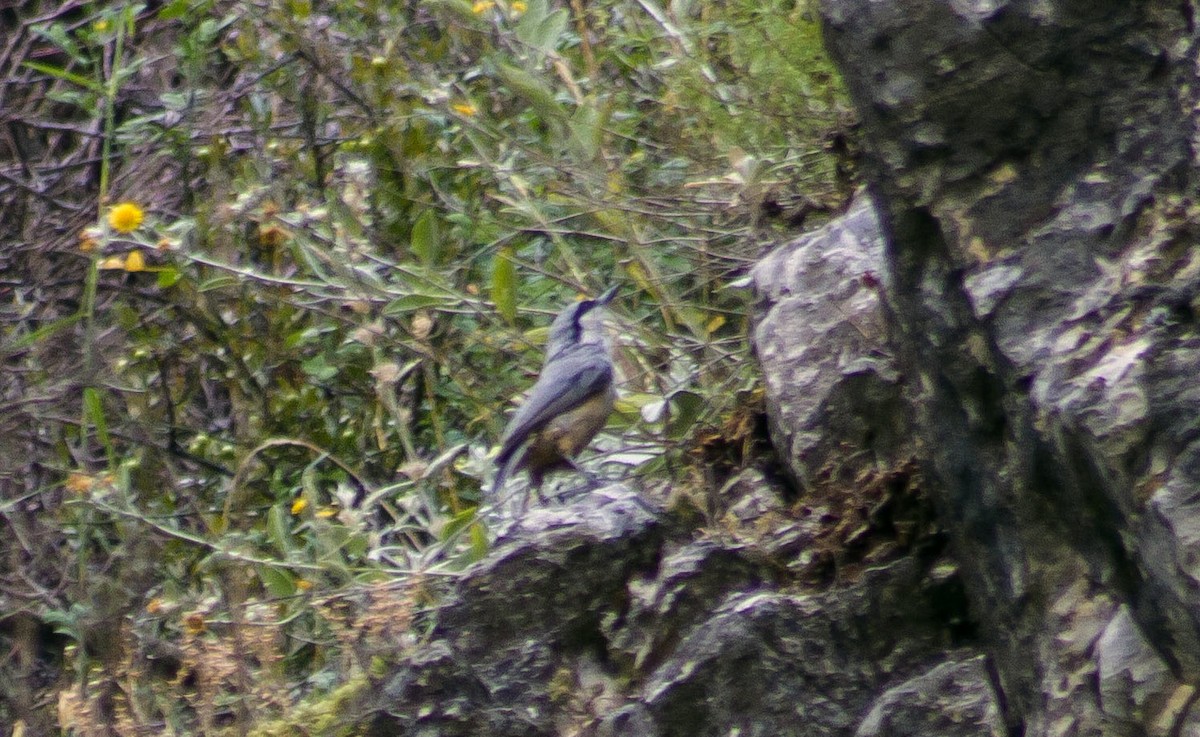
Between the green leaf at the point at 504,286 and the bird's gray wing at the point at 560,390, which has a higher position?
the green leaf at the point at 504,286

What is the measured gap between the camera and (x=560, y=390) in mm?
4320

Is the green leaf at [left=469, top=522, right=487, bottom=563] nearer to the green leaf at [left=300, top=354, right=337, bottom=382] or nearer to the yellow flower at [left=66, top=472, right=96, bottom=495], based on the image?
the yellow flower at [left=66, top=472, right=96, bottom=495]

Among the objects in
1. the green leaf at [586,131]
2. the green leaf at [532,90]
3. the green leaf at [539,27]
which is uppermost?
the green leaf at [539,27]

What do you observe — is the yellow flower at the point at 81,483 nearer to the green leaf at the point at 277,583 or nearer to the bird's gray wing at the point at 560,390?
the green leaf at the point at 277,583

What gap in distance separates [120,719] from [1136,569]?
9.54 feet

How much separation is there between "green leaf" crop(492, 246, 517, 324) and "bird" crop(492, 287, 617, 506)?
0.51 feet

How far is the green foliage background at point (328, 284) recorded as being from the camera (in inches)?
165

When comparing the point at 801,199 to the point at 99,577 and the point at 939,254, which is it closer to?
the point at 939,254

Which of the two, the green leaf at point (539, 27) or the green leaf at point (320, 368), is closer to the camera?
the green leaf at point (539, 27)

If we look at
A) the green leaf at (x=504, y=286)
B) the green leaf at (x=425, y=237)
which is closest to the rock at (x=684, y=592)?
the green leaf at (x=504, y=286)

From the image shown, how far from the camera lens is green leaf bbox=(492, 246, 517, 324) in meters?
4.30

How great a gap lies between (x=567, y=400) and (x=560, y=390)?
1.5 inches

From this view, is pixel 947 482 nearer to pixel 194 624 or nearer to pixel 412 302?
pixel 412 302

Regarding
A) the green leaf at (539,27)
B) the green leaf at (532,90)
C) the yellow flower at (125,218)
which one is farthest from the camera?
the yellow flower at (125,218)
